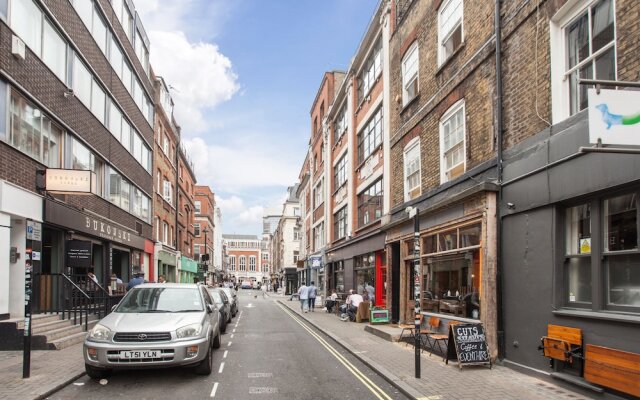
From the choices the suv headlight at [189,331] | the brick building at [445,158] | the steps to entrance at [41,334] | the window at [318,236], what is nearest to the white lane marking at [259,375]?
the suv headlight at [189,331]

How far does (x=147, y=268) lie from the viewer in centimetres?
3089

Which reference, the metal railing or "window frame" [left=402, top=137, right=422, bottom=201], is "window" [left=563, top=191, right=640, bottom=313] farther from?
the metal railing

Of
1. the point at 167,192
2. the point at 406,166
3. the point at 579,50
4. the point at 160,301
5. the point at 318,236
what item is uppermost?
the point at 167,192

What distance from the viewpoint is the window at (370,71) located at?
72.5ft

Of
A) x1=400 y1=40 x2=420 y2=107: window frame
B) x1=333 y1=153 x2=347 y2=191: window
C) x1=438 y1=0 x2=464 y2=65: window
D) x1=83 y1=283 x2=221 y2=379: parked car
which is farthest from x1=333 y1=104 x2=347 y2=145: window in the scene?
x1=83 y1=283 x2=221 y2=379: parked car

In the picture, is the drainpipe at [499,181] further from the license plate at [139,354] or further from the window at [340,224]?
the window at [340,224]

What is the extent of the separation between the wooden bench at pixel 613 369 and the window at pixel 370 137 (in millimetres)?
14420

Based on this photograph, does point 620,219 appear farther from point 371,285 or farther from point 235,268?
point 235,268

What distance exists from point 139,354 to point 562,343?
6424 millimetres

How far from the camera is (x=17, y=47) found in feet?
40.5

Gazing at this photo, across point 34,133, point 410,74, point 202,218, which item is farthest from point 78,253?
point 202,218

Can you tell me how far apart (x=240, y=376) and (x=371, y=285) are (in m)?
13.6

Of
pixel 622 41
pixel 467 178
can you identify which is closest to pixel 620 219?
pixel 622 41

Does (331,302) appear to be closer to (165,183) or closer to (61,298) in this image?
(61,298)
